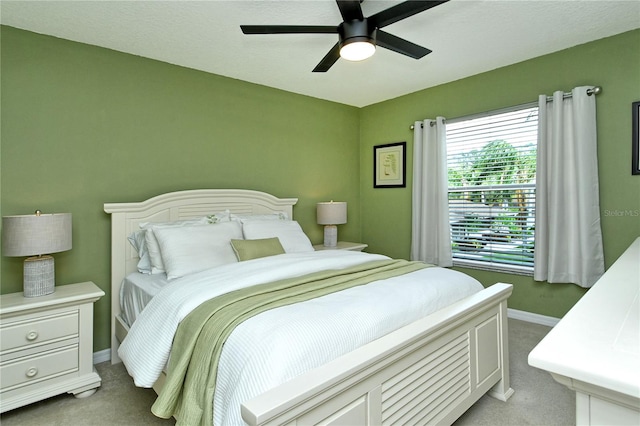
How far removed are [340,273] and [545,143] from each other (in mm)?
2347

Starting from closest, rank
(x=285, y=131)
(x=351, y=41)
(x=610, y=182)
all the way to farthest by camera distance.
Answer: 1. (x=351, y=41)
2. (x=610, y=182)
3. (x=285, y=131)

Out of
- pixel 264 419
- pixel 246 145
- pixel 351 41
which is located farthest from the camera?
pixel 246 145

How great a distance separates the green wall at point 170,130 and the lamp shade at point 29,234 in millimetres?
451

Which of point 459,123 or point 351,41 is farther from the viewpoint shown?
point 459,123

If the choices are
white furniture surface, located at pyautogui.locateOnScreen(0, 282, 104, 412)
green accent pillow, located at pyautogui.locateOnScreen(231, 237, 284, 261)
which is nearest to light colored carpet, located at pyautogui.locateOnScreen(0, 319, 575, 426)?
white furniture surface, located at pyautogui.locateOnScreen(0, 282, 104, 412)

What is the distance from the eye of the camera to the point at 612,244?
9.46ft

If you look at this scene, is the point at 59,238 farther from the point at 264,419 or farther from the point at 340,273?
the point at 264,419

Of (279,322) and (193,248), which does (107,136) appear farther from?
(279,322)

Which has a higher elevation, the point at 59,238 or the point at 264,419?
the point at 59,238

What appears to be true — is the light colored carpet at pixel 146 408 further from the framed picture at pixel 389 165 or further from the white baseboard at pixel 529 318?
the framed picture at pixel 389 165

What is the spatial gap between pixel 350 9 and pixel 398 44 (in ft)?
1.50

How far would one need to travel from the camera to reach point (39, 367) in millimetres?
2104

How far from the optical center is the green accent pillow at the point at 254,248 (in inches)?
103

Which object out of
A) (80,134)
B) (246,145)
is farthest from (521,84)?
(80,134)
